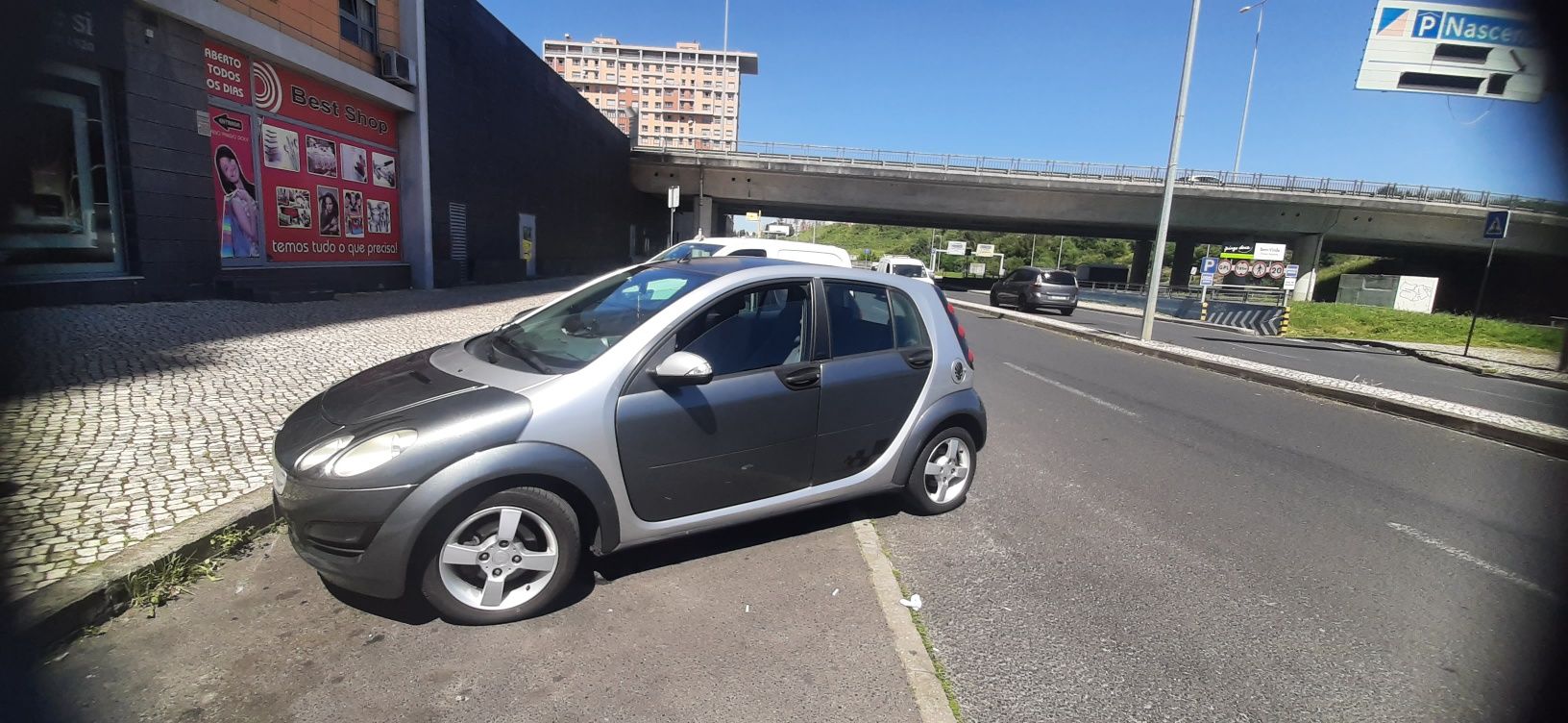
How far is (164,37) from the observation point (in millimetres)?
9719

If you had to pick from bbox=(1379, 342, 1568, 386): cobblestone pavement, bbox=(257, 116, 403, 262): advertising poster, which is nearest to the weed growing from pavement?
bbox=(257, 116, 403, 262): advertising poster

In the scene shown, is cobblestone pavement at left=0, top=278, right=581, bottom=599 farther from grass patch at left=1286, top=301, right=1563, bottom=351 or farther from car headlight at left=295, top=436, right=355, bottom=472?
grass patch at left=1286, top=301, right=1563, bottom=351

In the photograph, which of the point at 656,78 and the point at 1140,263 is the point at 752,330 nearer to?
the point at 1140,263

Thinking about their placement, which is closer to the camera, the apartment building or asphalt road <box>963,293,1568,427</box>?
asphalt road <box>963,293,1568,427</box>

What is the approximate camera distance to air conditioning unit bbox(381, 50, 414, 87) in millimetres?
14914

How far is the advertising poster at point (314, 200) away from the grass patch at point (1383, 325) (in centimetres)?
3043

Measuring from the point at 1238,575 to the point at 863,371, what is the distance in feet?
7.65

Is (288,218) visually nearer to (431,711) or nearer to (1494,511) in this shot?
(431,711)

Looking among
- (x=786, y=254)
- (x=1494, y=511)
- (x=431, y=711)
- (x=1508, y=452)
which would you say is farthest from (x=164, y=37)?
(x=1508, y=452)

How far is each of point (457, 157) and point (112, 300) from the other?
10089 mm

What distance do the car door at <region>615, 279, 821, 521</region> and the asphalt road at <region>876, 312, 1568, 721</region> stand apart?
94 cm

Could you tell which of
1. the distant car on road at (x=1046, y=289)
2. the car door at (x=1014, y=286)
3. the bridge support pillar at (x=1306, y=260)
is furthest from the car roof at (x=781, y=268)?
the bridge support pillar at (x=1306, y=260)

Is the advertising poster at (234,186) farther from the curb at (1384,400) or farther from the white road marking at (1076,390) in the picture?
the curb at (1384,400)

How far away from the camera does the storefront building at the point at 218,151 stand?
28.3 ft
